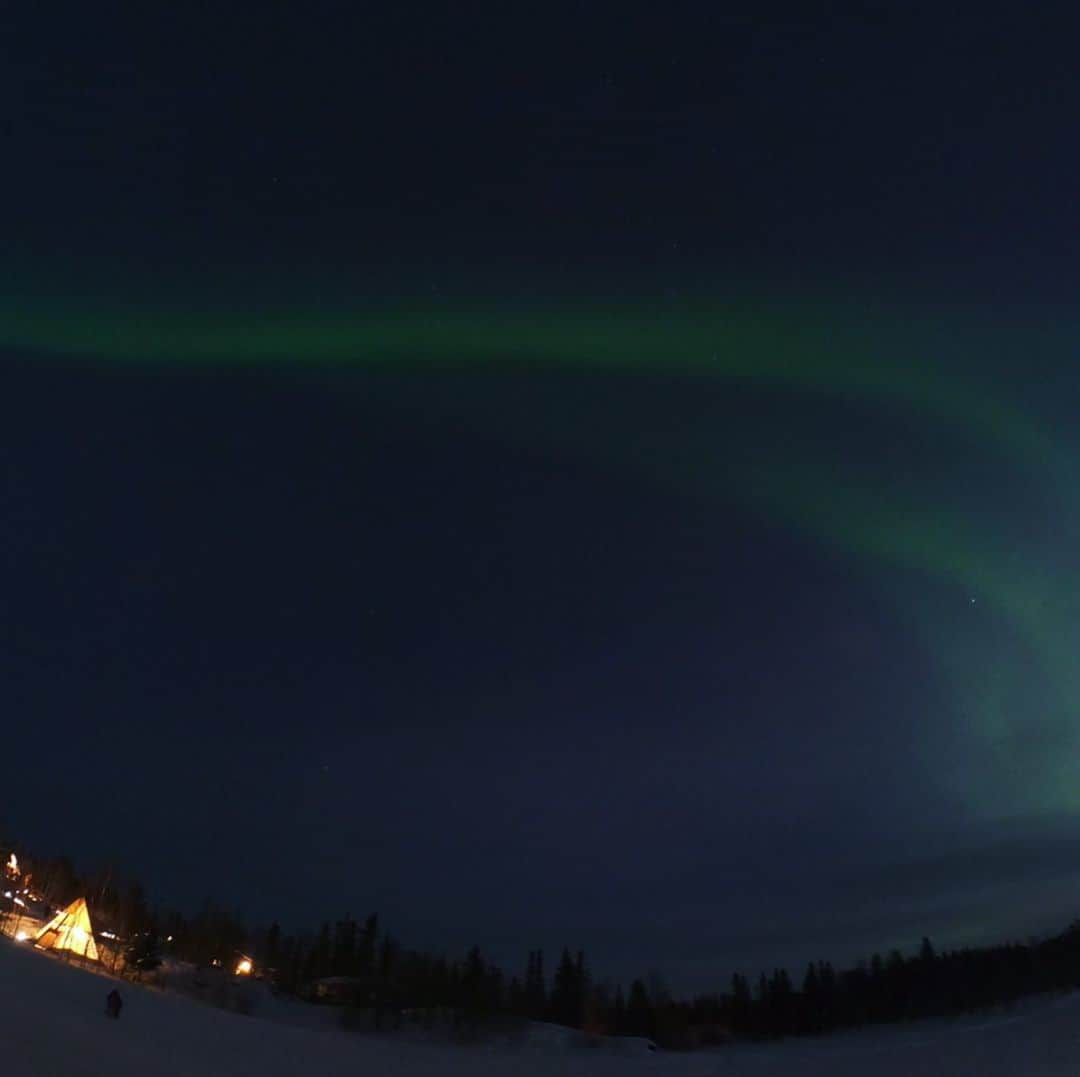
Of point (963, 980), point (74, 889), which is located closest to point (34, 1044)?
point (74, 889)

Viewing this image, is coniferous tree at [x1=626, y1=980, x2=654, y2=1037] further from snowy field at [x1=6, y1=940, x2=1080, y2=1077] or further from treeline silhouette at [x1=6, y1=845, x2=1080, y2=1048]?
snowy field at [x1=6, y1=940, x2=1080, y2=1077]

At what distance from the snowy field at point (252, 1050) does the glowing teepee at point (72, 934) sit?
43.4 feet

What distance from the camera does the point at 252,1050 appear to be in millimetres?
35594

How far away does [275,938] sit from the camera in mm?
139000

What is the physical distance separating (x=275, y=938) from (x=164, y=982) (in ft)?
244

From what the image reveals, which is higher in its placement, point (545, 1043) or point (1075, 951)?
point (1075, 951)

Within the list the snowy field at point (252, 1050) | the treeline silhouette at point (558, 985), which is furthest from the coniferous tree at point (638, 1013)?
the snowy field at point (252, 1050)

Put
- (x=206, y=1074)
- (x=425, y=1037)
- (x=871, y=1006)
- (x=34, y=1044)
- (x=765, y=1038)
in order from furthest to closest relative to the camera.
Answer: (x=871, y=1006), (x=765, y=1038), (x=425, y=1037), (x=206, y=1074), (x=34, y=1044)

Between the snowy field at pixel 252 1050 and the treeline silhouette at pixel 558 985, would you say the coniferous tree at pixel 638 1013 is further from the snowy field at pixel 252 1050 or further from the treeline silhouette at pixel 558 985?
the snowy field at pixel 252 1050

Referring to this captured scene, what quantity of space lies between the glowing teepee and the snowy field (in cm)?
1323

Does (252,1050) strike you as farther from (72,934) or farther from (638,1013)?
(638,1013)

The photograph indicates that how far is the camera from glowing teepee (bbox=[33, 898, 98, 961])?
63.4 metres

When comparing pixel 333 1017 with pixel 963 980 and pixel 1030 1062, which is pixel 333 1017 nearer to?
pixel 1030 1062

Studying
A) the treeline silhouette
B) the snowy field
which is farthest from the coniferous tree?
the snowy field
